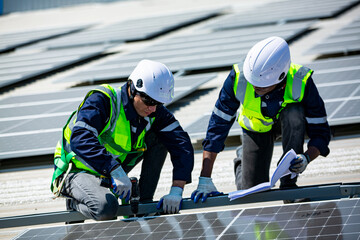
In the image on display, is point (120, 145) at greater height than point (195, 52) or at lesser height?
greater

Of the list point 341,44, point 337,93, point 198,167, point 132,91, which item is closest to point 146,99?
point 132,91

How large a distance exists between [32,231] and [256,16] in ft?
60.1

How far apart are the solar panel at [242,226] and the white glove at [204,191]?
543mm

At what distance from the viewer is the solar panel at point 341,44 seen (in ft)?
42.3

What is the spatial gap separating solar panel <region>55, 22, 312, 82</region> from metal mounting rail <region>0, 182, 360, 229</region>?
770cm

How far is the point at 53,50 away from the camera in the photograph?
19828mm

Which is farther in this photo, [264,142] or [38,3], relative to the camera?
[38,3]

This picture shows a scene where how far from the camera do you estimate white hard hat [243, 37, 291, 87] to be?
17.7 ft

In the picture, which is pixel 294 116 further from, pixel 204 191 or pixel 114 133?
pixel 114 133

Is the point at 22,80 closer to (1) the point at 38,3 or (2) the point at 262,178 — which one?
(2) the point at 262,178

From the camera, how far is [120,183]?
16.6 feet

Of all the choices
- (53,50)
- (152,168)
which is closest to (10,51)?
(53,50)

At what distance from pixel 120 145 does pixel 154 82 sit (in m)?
0.71

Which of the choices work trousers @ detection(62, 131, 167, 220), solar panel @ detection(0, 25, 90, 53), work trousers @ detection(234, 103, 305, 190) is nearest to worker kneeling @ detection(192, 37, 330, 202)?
work trousers @ detection(234, 103, 305, 190)
